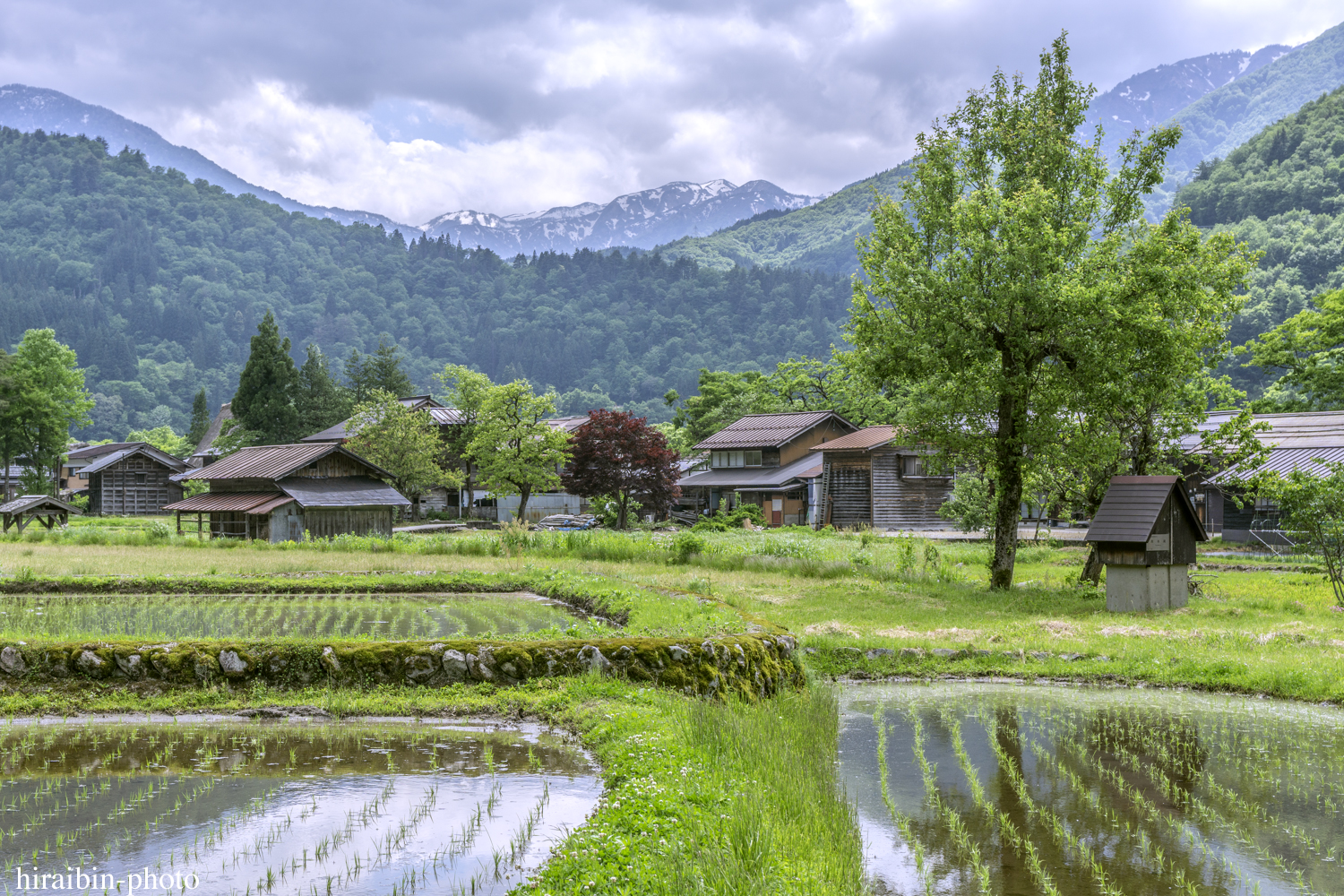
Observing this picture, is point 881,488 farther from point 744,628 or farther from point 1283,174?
point 1283,174

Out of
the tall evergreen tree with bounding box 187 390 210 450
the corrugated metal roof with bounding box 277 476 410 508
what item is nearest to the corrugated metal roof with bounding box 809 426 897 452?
the corrugated metal roof with bounding box 277 476 410 508

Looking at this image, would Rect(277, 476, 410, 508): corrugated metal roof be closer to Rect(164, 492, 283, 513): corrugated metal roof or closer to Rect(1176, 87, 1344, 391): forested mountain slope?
Rect(164, 492, 283, 513): corrugated metal roof

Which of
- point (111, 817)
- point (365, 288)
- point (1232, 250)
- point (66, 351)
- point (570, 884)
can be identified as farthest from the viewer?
point (365, 288)

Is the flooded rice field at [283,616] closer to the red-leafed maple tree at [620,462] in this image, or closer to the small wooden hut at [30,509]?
the red-leafed maple tree at [620,462]

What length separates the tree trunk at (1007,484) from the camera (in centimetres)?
2138

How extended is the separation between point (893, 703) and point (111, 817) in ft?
26.3

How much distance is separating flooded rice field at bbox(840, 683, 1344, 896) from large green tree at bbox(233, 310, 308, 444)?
62463 mm

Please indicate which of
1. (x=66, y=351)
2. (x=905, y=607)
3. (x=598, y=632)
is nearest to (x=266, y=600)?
(x=598, y=632)

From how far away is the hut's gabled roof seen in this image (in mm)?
17703

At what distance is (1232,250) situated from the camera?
22.0 m

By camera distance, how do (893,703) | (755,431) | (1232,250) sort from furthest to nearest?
(755,431), (1232,250), (893,703)

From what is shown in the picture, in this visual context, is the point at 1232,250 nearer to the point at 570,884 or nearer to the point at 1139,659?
the point at 1139,659

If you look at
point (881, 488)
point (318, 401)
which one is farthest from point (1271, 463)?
point (318, 401)

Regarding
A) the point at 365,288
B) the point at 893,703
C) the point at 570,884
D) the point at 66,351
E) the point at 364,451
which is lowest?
the point at 893,703
